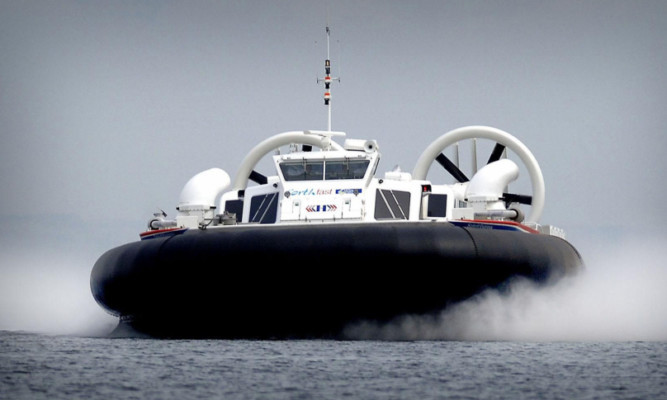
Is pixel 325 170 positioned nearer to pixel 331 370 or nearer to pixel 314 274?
pixel 314 274

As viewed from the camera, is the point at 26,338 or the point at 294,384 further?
the point at 26,338

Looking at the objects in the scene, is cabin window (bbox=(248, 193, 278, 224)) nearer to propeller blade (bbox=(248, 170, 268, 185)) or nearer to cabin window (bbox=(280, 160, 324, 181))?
cabin window (bbox=(280, 160, 324, 181))

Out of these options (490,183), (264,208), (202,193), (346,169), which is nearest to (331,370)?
(346,169)

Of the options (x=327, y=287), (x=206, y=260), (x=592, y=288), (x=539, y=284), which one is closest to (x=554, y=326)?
(x=539, y=284)

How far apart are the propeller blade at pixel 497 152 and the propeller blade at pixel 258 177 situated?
4007 millimetres

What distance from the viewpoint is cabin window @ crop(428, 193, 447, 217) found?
1878 cm

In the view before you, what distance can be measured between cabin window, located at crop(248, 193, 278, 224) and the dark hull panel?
945 mm

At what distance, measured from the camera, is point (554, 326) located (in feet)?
59.0

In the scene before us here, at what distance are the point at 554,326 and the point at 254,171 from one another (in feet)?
23.4

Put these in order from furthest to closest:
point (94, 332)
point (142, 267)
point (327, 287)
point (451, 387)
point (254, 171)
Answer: point (254, 171)
point (94, 332)
point (142, 267)
point (327, 287)
point (451, 387)

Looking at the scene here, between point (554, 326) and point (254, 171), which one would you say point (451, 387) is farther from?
point (254, 171)

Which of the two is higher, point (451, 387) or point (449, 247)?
point (449, 247)

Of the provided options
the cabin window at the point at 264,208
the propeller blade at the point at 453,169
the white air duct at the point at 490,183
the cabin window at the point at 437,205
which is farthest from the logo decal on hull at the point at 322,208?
the propeller blade at the point at 453,169

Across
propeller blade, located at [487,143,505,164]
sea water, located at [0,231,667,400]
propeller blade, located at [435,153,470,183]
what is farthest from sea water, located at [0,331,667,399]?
propeller blade, located at [435,153,470,183]
